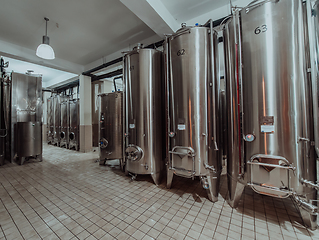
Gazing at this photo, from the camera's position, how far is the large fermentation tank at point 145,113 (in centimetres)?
275

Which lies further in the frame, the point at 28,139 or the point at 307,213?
the point at 28,139

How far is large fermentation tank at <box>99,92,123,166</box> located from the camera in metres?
3.75

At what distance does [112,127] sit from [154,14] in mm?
2640

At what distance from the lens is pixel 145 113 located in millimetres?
2754

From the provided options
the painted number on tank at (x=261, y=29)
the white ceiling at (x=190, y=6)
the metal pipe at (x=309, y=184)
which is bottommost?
the metal pipe at (x=309, y=184)

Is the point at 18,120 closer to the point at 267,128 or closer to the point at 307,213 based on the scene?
the point at 267,128

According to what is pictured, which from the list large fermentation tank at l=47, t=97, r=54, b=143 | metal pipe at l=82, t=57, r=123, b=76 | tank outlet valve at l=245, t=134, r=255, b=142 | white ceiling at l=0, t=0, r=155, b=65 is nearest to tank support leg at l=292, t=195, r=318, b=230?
tank outlet valve at l=245, t=134, r=255, b=142

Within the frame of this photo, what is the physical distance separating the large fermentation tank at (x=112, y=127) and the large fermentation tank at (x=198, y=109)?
194 centimetres

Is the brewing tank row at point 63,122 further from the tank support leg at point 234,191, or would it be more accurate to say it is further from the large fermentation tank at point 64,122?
the tank support leg at point 234,191

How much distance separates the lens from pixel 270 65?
1660mm

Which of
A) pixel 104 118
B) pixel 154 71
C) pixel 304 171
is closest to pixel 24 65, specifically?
pixel 104 118

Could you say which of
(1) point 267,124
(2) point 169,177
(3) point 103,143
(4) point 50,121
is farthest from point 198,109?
(4) point 50,121

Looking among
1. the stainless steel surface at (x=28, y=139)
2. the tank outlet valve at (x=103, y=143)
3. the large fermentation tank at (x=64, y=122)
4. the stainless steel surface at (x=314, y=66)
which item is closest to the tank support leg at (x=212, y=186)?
the stainless steel surface at (x=314, y=66)

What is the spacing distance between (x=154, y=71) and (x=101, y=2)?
60.6 inches
